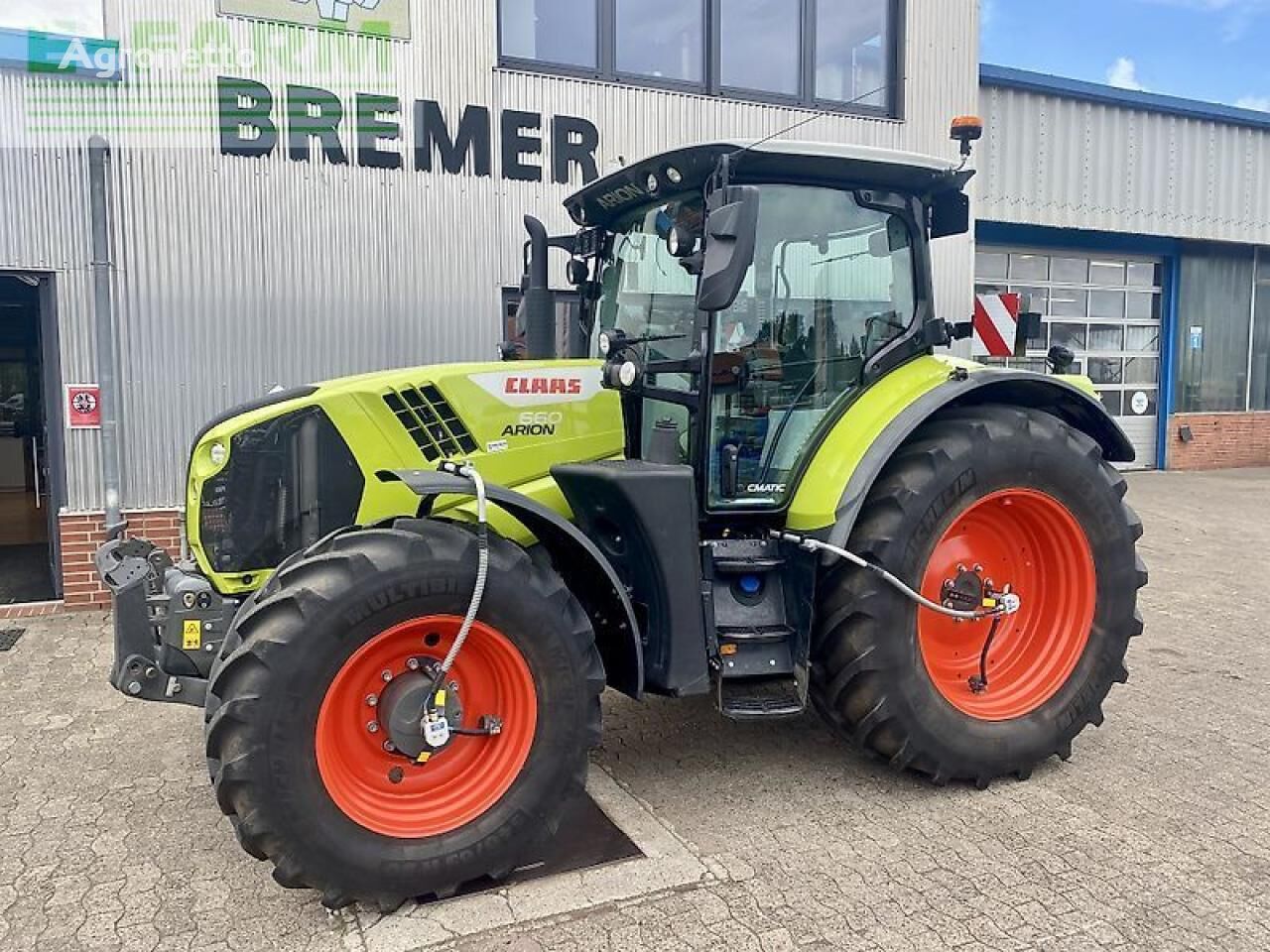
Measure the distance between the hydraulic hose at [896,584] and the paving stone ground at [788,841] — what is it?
0.70 meters

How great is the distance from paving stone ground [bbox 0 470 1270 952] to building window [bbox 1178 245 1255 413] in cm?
1136

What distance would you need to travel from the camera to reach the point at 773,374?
13.2ft

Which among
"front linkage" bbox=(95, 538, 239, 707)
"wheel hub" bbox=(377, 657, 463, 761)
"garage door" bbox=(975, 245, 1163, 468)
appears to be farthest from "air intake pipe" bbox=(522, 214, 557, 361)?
"garage door" bbox=(975, 245, 1163, 468)

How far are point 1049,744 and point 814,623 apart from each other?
3.76 feet

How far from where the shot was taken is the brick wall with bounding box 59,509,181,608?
278 inches

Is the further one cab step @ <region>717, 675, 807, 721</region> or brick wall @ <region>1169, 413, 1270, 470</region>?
brick wall @ <region>1169, 413, 1270, 470</region>

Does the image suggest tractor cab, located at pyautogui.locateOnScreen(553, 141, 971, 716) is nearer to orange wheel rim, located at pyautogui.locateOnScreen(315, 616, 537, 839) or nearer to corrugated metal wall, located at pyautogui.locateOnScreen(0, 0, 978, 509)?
orange wheel rim, located at pyautogui.locateOnScreen(315, 616, 537, 839)

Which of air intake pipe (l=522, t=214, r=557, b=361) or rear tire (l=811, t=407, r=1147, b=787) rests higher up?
air intake pipe (l=522, t=214, r=557, b=361)

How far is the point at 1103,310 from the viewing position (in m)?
14.8

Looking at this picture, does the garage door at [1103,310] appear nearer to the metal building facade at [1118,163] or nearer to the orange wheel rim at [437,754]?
the metal building facade at [1118,163]

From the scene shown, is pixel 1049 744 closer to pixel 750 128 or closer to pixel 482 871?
pixel 482 871

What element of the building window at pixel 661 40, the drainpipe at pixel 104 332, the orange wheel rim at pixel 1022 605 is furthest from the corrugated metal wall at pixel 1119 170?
the drainpipe at pixel 104 332

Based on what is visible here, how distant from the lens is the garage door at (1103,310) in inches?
556

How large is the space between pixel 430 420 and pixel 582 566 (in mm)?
793
